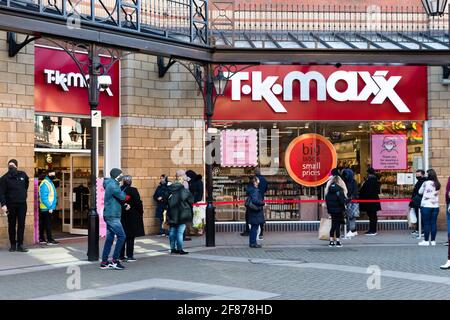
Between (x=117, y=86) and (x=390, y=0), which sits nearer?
(x=117, y=86)

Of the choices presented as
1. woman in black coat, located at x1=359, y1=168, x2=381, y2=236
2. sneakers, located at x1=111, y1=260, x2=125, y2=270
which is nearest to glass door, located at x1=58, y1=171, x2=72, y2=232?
sneakers, located at x1=111, y1=260, x2=125, y2=270

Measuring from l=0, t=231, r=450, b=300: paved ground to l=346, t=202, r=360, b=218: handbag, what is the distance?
68.6 inches

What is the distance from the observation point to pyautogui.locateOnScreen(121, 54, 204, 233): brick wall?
16.9 m

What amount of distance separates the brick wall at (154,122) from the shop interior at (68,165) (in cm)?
103

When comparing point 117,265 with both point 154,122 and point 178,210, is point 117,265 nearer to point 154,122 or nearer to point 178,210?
point 178,210

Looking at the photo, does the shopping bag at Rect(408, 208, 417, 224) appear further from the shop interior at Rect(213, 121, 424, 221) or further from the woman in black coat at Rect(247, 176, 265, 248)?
the woman in black coat at Rect(247, 176, 265, 248)

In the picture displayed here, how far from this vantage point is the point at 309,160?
18.4m

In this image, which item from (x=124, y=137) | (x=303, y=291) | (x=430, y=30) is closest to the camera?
(x=303, y=291)

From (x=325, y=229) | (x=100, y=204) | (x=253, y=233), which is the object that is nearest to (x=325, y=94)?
(x=325, y=229)

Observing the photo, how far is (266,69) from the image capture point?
18078mm

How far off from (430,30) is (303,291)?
42.0ft
